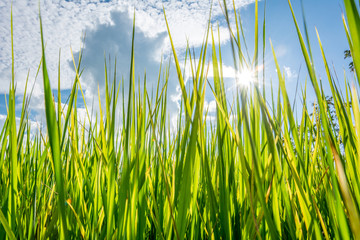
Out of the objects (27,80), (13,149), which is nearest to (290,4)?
(13,149)

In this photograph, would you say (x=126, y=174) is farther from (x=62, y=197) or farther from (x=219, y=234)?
(x=219, y=234)

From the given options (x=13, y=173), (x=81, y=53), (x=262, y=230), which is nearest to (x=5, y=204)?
(x=13, y=173)

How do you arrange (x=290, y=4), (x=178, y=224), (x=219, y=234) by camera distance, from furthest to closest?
(x=219, y=234) < (x=178, y=224) < (x=290, y=4)

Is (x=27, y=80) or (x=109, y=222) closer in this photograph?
(x=109, y=222)

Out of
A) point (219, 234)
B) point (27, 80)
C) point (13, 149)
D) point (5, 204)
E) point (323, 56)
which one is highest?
point (27, 80)

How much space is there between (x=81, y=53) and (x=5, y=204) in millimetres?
588

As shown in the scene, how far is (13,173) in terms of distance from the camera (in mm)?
723

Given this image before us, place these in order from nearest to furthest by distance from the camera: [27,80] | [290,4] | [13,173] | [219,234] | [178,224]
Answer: [290,4] → [178,224] → [13,173] → [219,234] → [27,80]

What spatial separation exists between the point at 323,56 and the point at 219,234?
0.61 meters

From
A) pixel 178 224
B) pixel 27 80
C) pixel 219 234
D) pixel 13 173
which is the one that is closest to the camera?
pixel 178 224

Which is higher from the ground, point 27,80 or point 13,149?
point 27,80

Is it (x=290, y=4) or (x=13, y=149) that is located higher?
(x=290, y=4)

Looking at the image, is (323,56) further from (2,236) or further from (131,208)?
(2,236)

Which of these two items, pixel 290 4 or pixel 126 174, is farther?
pixel 126 174
